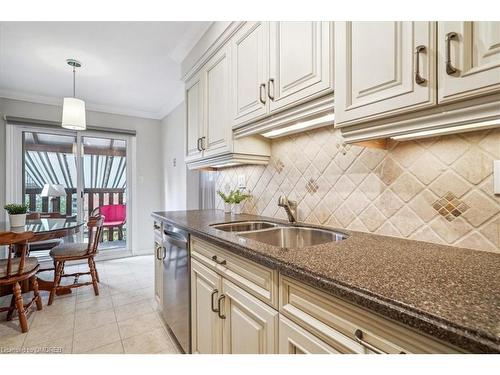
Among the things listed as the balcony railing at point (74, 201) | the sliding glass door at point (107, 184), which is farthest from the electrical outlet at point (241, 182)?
the balcony railing at point (74, 201)

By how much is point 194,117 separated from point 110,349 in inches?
77.1

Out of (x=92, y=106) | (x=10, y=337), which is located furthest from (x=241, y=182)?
(x=92, y=106)

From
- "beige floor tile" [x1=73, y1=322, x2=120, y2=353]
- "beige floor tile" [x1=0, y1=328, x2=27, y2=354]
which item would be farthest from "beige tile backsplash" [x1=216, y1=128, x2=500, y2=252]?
"beige floor tile" [x1=0, y1=328, x2=27, y2=354]

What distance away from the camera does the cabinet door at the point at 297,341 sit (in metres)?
0.74

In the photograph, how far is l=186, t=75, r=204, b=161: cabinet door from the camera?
220 cm

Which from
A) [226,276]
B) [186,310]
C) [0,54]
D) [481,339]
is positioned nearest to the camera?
[481,339]

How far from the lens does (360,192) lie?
4.30 ft

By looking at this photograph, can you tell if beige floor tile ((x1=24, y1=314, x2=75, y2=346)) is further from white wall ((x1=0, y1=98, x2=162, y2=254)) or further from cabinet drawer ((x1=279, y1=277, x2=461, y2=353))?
white wall ((x1=0, y1=98, x2=162, y2=254))

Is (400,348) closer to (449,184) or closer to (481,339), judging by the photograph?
(481,339)

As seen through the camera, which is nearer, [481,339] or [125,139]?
[481,339]

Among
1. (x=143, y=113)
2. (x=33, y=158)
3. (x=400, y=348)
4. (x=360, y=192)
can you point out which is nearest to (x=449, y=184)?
(x=360, y=192)

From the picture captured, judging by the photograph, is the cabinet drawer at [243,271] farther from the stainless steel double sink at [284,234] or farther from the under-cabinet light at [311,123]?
the under-cabinet light at [311,123]

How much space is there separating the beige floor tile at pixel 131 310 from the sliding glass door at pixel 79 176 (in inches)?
71.5
